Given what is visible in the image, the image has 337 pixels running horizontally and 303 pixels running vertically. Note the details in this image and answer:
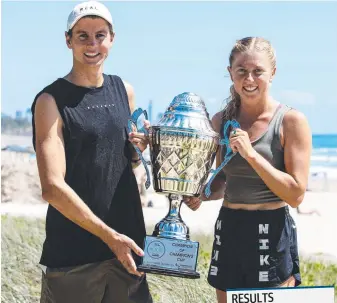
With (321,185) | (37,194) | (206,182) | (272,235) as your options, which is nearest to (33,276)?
(206,182)

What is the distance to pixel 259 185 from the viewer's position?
343cm

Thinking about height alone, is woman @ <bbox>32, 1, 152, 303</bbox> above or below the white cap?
below

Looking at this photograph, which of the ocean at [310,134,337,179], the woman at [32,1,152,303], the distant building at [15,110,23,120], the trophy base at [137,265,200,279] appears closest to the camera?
the woman at [32,1,152,303]

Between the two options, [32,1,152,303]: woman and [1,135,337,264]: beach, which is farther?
[1,135,337,264]: beach

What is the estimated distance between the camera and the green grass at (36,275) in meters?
5.13

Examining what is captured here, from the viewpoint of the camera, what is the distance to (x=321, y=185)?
952 inches

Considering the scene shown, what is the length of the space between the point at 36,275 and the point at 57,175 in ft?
8.72

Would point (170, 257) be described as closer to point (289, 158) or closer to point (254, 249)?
point (254, 249)

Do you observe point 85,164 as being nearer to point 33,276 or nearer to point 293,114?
point 293,114

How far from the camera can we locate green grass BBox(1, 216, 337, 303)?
5.13 m

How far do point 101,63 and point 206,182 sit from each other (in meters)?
0.77

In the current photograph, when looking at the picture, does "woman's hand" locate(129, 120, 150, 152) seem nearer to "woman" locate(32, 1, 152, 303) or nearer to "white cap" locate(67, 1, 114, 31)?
"woman" locate(32, 1, 152, 303)

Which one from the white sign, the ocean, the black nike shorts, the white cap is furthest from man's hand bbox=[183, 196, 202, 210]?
the ocean

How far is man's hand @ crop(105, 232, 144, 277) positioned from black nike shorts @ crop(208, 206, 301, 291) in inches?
15.2
